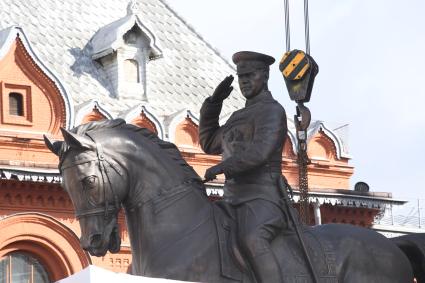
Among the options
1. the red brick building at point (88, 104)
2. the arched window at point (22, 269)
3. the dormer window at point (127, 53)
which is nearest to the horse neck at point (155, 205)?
the red brick building at point (88, 104)

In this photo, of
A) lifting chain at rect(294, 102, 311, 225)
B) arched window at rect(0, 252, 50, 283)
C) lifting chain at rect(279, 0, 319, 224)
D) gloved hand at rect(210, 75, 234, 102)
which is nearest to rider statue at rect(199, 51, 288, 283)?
gloved hand at rect(210, 75, 234, 102)

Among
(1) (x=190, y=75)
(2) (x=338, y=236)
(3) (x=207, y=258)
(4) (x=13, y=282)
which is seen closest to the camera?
(3) (x=207, y=258)

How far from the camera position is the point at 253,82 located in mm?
12203

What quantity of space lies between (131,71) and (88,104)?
306 cm

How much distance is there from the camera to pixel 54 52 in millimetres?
34406

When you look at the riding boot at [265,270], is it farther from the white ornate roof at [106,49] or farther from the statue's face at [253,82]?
the white ornate roof at [106,49]

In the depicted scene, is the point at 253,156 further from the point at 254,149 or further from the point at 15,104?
the point at 15,104

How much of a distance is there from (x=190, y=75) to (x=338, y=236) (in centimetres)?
2496

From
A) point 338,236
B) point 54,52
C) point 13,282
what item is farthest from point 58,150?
point 54,52

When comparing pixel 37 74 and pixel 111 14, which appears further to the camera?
pixel 111 14

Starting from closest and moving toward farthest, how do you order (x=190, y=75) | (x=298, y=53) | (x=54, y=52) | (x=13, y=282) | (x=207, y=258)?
(x=207, y=258)
(x=298, y=53)
(x=13, y=282)
(x=54, y=52)
(x=190, y=75)

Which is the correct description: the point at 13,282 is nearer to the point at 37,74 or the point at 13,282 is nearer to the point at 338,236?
the point at 37,74

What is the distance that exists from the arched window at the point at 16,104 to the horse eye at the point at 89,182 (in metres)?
20.7

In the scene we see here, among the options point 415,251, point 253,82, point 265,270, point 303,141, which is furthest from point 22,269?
point 265,270
